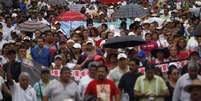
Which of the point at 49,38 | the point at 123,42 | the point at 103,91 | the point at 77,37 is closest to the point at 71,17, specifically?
the point at 77,37

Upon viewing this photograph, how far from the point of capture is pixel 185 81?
1173 cm

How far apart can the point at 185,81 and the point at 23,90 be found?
2683mm

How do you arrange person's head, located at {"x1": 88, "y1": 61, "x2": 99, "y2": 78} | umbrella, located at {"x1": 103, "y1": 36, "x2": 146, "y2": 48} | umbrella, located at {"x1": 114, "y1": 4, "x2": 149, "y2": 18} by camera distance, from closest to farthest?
person's head, located at {"x1": 88, "y1": 61, "x2": 99, "y2": 78}
umbrella, located at {"x1": 103, "y1": 36, "x2": 146, "y2": 48}
umbrella, located at {"x1": 114, "y1": 4, "x2": 149, "y2": 18}

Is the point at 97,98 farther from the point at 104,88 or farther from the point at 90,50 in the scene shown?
the point at 90,50

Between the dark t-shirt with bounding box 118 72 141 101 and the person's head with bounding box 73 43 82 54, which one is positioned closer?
the dark t-shirt with bounding box 118 72 141 101

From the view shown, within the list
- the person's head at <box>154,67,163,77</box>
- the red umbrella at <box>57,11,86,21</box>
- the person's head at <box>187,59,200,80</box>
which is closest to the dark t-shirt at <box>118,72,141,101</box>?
the person's head at <box>154,67,163,77</box>

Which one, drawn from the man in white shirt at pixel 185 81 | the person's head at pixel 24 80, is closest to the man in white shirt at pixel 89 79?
the person's head at pixel 24 80

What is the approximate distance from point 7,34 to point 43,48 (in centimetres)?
518

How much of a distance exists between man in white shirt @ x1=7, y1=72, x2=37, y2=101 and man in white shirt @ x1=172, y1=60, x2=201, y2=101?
2.37 m

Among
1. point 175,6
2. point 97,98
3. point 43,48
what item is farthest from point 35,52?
point 175,6

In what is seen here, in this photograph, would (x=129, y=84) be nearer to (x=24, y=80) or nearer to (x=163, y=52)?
(x=24, y=80)

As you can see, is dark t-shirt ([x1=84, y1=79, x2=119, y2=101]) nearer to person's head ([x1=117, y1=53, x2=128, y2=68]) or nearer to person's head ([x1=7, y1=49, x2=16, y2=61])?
person's head ([x1=117, y1=53, x2=128, y2=68])

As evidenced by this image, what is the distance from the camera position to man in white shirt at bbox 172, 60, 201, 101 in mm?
11688

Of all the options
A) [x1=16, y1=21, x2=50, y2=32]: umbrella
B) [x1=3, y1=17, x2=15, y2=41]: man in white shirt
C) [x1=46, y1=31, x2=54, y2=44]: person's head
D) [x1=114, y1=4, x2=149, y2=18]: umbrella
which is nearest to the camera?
[x1=46, y1=31, x2=54, y2=44]: person's head
